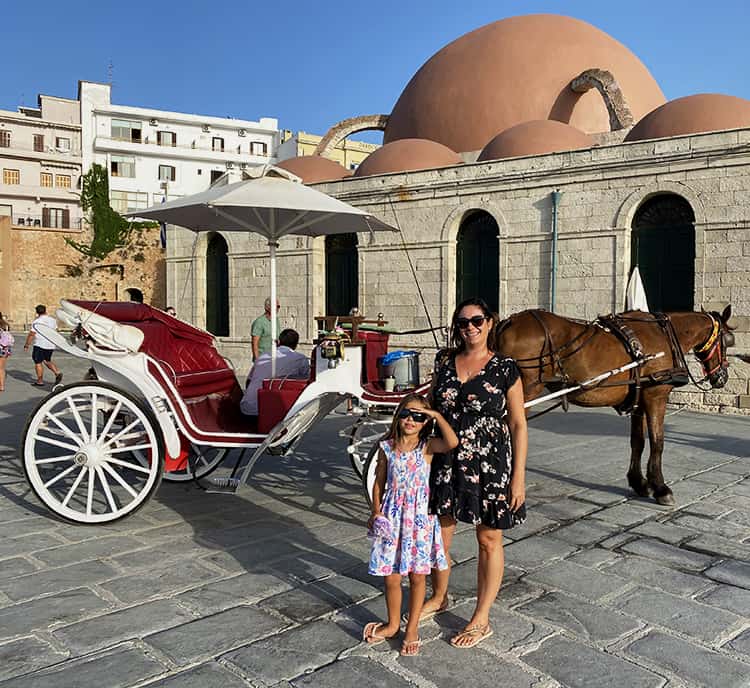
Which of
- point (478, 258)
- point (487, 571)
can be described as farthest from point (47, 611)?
point (478, 258)

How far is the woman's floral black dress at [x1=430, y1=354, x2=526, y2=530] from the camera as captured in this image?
304cm

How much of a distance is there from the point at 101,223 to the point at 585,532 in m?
35.5

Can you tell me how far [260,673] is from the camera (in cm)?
285

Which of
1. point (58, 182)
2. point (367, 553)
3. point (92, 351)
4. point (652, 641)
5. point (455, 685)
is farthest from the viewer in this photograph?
point (58, 182)

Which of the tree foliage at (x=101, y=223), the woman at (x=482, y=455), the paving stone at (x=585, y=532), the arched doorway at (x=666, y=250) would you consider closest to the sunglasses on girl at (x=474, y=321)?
the woman at (x=482, y=455)

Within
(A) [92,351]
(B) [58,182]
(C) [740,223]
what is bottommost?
(A) [92,351]

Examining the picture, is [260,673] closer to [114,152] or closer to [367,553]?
[367,553]

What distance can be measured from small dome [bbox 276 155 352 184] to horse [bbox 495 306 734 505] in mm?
12828

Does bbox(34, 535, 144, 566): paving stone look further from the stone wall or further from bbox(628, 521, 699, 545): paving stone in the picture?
the stone wall

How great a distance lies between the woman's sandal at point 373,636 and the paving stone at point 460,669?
0.15 metres

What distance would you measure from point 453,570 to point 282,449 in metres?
1.69

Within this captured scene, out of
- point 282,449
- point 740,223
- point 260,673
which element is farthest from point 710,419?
point 260,673

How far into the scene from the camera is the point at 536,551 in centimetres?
443

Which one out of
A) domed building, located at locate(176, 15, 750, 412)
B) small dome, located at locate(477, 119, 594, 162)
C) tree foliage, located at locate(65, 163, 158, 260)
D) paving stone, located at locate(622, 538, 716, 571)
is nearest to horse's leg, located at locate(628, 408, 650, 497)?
paving stone, located at locate(622, 538, 716, 571)
